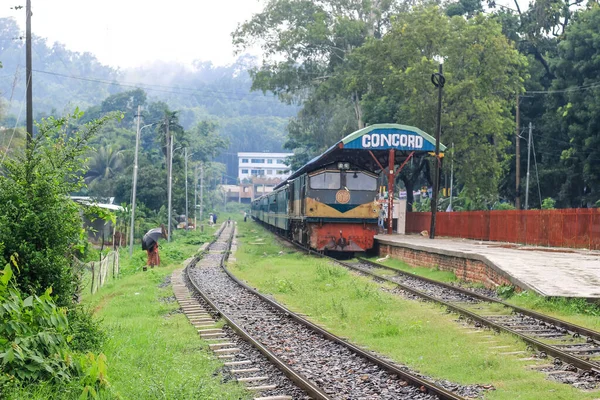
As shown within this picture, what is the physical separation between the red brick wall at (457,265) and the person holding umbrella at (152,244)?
26.9ft

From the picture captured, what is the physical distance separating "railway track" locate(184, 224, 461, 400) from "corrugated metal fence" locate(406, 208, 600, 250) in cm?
1106

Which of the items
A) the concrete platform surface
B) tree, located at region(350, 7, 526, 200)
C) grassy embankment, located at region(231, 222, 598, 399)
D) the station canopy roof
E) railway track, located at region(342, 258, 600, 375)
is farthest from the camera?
tree, located at region(350, 7, 526, 200)

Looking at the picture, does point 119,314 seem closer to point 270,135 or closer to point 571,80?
point 571,80

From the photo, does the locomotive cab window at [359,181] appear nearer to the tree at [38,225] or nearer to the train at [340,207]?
the train at [340,207]

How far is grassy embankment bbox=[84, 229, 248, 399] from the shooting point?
685 cm

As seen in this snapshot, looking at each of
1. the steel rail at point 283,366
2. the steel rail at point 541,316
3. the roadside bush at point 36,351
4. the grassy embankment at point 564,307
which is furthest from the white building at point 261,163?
the roadside bush at point 36,351

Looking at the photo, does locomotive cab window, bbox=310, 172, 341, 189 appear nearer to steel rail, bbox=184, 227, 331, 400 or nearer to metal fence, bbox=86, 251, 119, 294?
metal fence, bbox=86, 251, 119, 294

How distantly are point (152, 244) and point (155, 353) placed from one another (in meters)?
15.6

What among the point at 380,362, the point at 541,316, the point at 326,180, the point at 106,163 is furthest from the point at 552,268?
the point at 106,163

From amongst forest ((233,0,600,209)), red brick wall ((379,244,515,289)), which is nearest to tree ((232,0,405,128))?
forest ((233,0,600,209))

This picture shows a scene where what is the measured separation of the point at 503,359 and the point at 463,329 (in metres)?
2.24

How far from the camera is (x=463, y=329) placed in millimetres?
10695

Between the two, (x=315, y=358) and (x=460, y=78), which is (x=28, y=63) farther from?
(x=460, y=78)

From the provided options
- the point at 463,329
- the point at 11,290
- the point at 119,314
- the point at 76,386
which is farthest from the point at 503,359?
the point at 119,314
